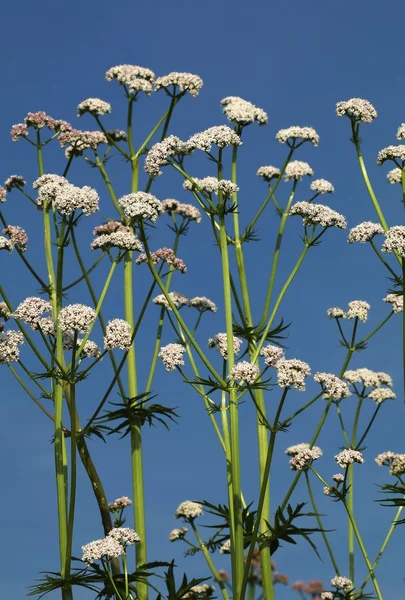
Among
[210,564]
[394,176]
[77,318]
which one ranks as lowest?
[210,564]

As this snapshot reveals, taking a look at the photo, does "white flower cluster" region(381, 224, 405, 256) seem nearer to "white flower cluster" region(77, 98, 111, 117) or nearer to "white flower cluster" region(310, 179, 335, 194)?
"white flower cluster" region(310, 179, 335, 194)

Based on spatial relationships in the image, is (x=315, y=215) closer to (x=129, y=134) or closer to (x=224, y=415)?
(x=224, y=415)

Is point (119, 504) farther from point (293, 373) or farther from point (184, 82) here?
point (184, 82)

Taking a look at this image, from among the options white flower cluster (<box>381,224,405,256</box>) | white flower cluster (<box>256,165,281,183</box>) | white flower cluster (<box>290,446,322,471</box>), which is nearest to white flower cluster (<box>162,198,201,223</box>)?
white flower cluster (<box>256,165,281,183</box>)

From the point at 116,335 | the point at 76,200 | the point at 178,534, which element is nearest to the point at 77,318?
the point at 116,335

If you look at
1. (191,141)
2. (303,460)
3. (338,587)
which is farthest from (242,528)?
(191,141)

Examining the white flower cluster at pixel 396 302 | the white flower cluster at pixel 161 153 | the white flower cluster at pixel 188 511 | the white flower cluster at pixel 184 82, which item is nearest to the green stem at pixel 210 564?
the white flower cluster at pixel 188 511
